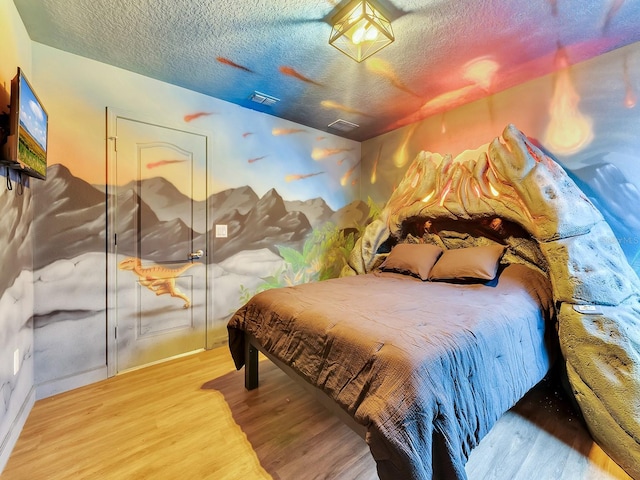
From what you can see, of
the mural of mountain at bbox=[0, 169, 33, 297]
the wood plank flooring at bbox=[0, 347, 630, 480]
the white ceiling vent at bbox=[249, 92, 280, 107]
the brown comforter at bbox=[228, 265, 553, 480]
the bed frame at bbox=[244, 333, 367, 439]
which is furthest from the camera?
the white ceiling vent at bbox=[249, 92, 280, 107]

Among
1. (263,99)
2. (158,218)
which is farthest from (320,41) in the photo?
(158,218)

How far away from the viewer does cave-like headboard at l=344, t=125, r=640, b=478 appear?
4.85 feet

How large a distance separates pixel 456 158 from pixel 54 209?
151 inches

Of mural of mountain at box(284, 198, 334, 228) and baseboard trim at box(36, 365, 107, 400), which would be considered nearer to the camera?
baseboard trim at box(36, 365, 107, 400)

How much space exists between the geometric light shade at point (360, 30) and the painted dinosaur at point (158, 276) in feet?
7.74

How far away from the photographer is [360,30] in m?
1.75

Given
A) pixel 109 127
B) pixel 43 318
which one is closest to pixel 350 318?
pixel 43 318

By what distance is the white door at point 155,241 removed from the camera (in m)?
2.24

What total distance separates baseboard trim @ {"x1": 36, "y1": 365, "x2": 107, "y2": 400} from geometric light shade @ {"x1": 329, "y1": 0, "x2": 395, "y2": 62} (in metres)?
3.15

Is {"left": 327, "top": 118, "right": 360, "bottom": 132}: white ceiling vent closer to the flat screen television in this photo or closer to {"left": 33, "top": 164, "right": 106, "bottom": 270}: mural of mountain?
{"left": 33, "top": 164, "right": 106, "bottom": 270}: mural of mountain

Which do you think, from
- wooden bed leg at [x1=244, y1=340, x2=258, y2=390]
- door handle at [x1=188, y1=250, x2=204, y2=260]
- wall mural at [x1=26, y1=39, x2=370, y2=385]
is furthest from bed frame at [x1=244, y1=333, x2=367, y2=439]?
door handle at [x1=188, y1=250, x2=204, y2=260]

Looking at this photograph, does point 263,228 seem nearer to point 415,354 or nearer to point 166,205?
point 166,205

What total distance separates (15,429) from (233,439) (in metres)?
1.28

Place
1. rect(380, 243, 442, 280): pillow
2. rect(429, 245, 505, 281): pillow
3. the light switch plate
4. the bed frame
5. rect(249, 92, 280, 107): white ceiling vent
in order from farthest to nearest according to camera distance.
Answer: the light switch plate → rect(249, 92, 280, 107): white ceiling vent → rect(380, 243, 442, 280): pillow → rect(429, 245, 505, 281): pillow → the bed frame
